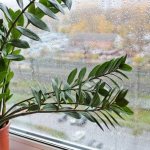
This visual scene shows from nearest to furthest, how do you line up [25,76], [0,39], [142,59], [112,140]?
[0,39]
[142,59]
[112,140]
[25,76]

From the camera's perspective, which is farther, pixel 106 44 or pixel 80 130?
pixel 80 130

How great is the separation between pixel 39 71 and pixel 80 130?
278mm

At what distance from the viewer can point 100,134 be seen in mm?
984

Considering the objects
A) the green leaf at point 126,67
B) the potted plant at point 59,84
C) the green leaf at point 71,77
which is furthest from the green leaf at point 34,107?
the green leaf at point 126,67

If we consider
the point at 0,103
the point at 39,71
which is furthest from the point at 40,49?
the point at 0,103

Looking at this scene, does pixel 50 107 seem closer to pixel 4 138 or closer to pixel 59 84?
pixel 59 84

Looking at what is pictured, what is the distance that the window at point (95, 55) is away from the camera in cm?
82

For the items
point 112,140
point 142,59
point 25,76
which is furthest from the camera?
point 25,76

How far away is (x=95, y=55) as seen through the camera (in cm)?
90

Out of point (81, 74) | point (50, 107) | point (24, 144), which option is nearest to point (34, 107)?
point (50, 107)

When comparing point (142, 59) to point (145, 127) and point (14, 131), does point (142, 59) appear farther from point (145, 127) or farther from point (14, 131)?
point (14, 131)

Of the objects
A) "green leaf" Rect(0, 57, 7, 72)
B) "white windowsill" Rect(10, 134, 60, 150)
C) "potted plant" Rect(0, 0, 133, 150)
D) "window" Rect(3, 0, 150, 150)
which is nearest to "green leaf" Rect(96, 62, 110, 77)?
"potted plant" Rect(0, 0, 133, 150)

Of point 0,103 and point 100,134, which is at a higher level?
point 0,103

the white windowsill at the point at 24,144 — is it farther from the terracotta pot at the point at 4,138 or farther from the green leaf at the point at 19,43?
the green leaf at the point at 19,43
